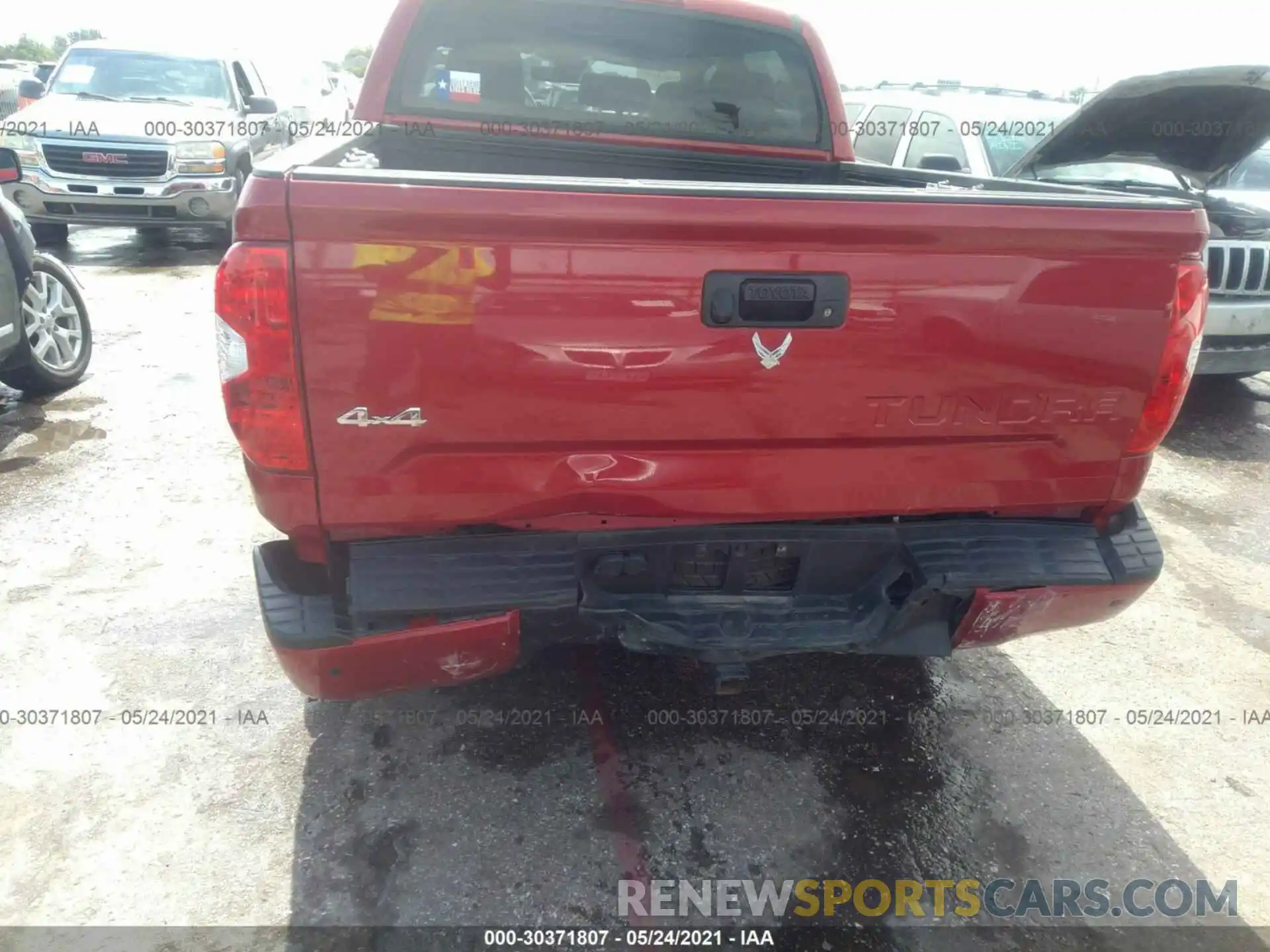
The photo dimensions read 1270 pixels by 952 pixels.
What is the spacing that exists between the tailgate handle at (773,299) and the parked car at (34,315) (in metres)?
4.44

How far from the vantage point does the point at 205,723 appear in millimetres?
2734

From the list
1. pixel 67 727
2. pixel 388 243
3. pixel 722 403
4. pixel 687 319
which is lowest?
pixel 67 727

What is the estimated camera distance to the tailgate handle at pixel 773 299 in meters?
1.84

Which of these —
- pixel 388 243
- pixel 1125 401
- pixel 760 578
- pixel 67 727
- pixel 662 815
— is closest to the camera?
pixel 388 243

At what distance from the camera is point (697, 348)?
6.09ft

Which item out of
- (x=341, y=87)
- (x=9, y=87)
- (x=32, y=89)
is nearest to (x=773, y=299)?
(x=32, y=89)

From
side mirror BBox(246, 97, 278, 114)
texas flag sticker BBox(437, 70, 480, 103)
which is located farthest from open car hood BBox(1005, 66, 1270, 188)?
side mirror BBox(246, 97, 278, 114)

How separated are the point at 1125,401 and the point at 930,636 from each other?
0.76m

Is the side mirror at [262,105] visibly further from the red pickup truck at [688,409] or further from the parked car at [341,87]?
the red pickup truck at [688,409]

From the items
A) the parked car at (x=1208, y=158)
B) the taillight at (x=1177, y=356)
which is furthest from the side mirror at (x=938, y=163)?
the taillight at (x=1177, y=356)

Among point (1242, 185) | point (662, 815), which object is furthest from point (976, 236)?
point (1242, 185)

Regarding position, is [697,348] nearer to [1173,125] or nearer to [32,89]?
[1173,125]

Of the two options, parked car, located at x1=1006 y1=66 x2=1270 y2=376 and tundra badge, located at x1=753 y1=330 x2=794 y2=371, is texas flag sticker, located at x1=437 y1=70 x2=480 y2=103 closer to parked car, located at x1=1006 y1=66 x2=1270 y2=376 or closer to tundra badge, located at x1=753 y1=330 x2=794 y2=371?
tundra badge, located at x1=753 y1=330 x2=794 y2=371

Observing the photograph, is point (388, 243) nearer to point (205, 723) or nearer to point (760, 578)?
point (760, 578)
